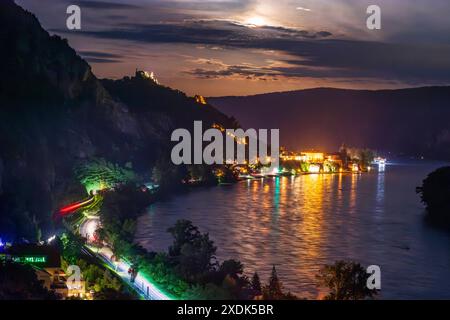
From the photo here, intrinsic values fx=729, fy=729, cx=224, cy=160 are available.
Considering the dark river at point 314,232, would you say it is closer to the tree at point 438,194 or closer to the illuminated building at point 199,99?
the tree at point 438,194

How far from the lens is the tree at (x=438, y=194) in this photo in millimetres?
30086

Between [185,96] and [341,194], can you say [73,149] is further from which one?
[185,96]

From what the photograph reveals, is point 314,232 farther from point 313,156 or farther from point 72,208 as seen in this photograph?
point 313,156

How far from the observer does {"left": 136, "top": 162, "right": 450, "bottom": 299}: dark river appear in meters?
18.0

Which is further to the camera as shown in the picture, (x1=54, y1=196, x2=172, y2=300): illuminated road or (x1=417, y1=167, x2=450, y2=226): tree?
(x1=417, y1=167, x2=450, y2=226): tree

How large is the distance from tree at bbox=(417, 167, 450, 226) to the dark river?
83 cm

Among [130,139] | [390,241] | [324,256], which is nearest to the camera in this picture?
[324,256]

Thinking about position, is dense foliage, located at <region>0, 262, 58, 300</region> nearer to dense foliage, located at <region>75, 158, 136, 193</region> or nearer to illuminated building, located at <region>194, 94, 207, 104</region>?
dense foliage, located at <region>75, 158, 136, 193</region>

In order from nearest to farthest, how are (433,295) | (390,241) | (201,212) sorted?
1. (433,295)
2. (390,241)
3. (201,212)

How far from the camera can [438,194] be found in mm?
31188

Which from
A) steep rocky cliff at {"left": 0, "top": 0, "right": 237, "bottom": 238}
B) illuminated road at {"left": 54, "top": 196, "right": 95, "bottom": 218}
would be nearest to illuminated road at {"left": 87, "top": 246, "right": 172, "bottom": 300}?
steep rocky cliff at {"left": 0, "top": 0, "right": 237, "bottom": 238}

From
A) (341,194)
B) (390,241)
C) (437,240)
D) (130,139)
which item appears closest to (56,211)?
(390,241)

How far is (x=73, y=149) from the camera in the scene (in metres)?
35.0
